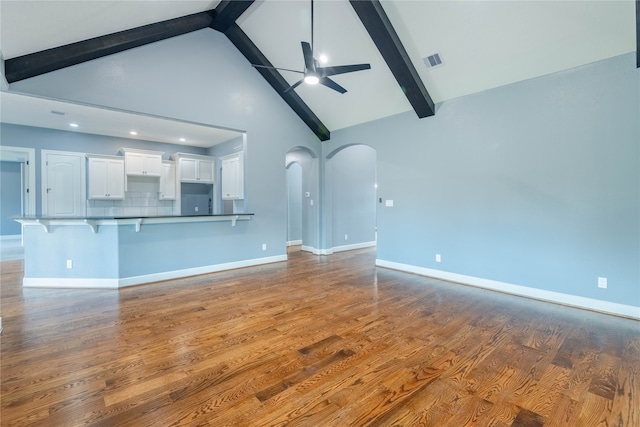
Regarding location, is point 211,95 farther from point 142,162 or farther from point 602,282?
point 602,282

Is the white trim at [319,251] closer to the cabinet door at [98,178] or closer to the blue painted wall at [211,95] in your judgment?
the blue painted wall at [211,95]

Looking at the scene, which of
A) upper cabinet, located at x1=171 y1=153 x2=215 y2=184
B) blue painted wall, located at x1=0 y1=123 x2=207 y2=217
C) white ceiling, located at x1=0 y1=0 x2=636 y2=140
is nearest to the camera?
white ceiling, located at x1=0 y1=0 x2=636 y2=140

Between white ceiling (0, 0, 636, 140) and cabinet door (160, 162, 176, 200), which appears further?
cabinet door (160, 162, 176, 200)

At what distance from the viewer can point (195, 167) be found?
21.4 feet

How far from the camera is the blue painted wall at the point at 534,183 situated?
3008mm

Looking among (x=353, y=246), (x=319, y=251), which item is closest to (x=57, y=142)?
(x=319, y=251)

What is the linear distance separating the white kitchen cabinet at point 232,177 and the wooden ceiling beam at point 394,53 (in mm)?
3242

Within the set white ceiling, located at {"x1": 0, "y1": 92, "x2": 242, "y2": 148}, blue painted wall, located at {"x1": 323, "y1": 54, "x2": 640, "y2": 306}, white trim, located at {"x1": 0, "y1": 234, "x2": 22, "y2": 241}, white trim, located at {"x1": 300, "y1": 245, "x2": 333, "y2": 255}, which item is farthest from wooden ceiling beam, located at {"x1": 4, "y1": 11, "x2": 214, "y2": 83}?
white trim, located at {"x1": 0, "y1": 234, "x2": 22, "y2": 241}

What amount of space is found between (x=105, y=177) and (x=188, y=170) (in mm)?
1629

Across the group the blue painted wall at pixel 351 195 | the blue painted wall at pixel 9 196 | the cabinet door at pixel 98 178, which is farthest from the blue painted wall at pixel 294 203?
the blue painted wall at pixel 9 196

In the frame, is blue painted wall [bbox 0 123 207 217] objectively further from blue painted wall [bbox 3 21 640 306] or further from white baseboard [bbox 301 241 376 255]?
white baseboard [bbox 301 241 376 255]

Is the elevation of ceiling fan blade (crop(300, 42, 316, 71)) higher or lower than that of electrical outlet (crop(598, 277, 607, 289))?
higher

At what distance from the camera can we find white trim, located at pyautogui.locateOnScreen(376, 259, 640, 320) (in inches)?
120

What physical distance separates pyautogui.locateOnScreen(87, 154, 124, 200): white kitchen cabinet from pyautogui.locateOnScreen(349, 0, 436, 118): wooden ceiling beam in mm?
5644
